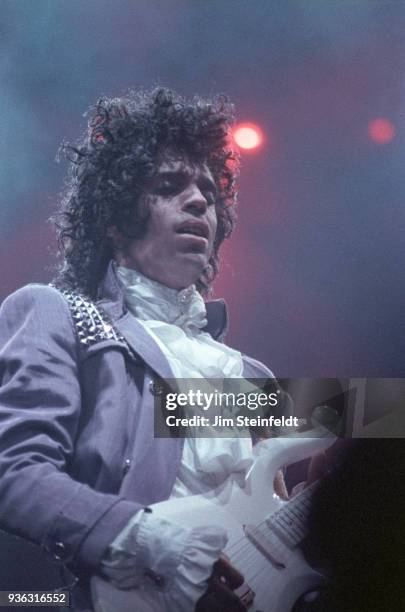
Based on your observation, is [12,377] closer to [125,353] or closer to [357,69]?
[125,353]

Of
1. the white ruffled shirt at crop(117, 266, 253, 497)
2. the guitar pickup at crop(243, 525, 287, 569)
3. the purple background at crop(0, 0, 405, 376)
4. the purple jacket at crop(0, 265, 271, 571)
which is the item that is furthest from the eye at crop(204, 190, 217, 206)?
the guitar pickup at crop(243, 525, 287, 569)

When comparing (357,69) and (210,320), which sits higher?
(357,69)

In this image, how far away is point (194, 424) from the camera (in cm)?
153

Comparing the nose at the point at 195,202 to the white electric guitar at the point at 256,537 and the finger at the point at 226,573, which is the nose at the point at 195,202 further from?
the finger at the point at 226,573

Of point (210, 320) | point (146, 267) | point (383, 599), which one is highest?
point (146, 267)

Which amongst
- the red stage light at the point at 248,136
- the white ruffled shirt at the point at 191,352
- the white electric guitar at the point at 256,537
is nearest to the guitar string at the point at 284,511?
the white electric guitar at the point at 256,537

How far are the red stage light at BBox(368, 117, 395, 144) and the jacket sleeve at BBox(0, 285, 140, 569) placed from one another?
1.02 m

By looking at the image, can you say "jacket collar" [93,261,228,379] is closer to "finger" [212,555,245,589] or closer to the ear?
the ear

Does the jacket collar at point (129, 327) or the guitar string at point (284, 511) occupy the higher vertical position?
the jacket collar at point (129, 327)

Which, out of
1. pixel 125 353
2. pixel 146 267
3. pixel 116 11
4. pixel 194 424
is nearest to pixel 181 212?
pixel 146 267

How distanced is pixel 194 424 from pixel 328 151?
864mm

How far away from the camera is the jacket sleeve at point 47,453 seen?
1280 mm

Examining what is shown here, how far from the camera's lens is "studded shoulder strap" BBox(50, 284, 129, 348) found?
1499mm

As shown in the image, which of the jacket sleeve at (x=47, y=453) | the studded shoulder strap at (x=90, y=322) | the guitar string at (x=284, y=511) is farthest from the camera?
the studded shoulder strap at (x=90, y=322)
